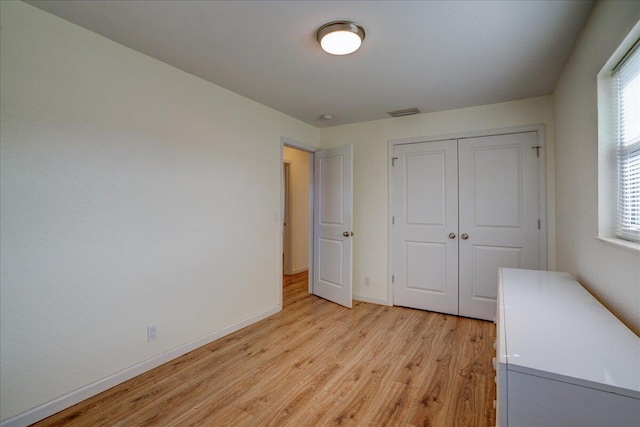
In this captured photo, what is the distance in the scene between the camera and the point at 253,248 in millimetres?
3146

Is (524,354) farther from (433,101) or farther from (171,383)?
(433,101)

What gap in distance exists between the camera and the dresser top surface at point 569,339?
830 millimetres

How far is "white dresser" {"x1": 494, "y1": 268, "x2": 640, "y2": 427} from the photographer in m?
0.78

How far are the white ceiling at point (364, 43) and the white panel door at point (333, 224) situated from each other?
40.5 inches

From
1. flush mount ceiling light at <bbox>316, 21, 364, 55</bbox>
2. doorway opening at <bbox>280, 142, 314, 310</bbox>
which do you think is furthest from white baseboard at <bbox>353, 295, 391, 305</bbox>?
flush mount ceiling light at <bbox>316, 21, 364, 55</bbox>

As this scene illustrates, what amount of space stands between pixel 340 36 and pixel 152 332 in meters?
Result: 2.50

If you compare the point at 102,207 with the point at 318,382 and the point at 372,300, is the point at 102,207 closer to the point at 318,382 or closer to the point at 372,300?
the point at 318,382

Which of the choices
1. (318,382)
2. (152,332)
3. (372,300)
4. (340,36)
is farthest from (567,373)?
(372,300)

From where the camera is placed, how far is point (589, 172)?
5.71ft

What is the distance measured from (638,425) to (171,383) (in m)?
2.37

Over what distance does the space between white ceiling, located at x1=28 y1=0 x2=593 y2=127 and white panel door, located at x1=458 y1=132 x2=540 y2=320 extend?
0.55 m

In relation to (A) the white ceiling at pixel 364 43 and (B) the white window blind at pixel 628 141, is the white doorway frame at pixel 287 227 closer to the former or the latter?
(A) the white ceiling at pixel 364 43

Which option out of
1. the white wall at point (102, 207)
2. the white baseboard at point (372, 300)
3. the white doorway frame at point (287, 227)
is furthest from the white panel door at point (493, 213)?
the white doorway frame at point (287, 227)

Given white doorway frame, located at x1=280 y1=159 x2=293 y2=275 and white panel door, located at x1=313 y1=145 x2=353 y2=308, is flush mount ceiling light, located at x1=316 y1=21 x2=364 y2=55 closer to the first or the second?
white panel door, located at x1=313 y1=145 x2=353 y2=308
